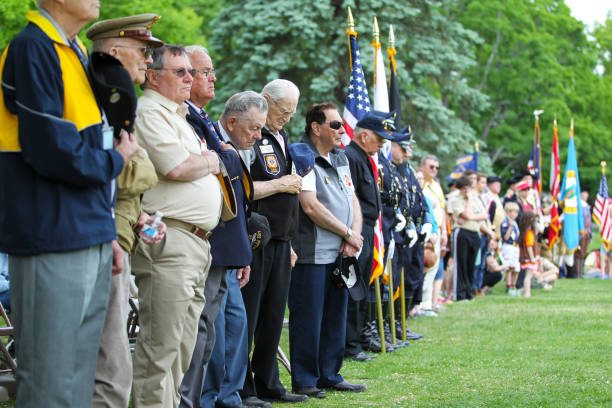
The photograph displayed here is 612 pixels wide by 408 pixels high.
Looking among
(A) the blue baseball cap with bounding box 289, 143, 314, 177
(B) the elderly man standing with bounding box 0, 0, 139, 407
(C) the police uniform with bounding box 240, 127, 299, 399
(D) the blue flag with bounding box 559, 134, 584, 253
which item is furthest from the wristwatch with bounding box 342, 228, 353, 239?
(D) the blue flag with bounding box 559, 134, 584, 253

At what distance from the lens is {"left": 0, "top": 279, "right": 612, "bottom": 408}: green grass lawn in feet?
22.4

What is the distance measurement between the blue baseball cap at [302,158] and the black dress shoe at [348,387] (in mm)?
1727

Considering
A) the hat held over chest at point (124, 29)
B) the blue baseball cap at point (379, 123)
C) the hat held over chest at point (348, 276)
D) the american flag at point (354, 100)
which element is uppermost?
the american flag at point (354, 100)

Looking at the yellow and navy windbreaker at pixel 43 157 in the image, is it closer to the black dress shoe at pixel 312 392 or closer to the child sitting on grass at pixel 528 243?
the black dress shoe at pixel 312 392

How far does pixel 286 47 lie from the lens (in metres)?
23.9

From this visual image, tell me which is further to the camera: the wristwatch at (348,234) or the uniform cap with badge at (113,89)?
the wristwatch at (348,234)

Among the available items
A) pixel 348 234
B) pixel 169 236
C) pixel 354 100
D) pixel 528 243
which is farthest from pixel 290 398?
pixel 528 243

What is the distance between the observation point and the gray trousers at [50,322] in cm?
352

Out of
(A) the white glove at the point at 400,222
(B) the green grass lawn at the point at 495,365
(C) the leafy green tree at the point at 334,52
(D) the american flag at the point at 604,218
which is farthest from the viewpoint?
(D) the american flag at the point at 604,218

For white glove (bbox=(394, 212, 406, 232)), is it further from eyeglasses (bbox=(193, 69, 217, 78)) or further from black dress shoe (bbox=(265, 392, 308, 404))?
eyeglasses (bbox=(193, 69, 217, 78))

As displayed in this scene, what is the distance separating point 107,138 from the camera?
381 centimetres

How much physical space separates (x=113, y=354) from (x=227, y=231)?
1.54m

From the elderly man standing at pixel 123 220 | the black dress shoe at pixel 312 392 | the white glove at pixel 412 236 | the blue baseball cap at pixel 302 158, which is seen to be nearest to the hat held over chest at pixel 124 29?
the elderly man standing at pixel 123 220

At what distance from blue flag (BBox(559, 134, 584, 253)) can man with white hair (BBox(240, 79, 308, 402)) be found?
61.9 ft
